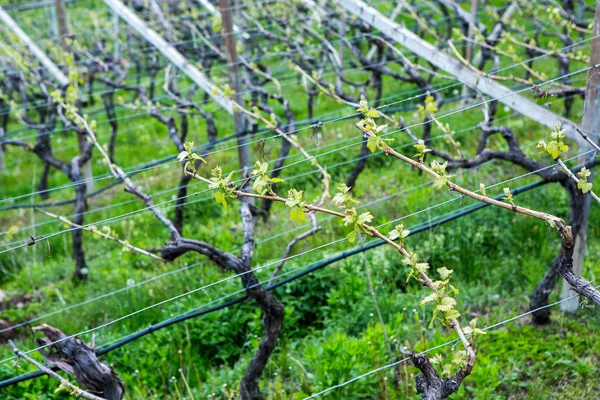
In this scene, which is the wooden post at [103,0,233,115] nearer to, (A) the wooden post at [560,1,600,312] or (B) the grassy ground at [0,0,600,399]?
(B) the grassy ground at [0,0,600,399]

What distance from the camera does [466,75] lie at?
16.1 ft

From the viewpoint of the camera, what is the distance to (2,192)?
25.3 feet

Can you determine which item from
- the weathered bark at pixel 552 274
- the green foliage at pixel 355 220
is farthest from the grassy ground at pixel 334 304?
the green foliage at pixel 355 220

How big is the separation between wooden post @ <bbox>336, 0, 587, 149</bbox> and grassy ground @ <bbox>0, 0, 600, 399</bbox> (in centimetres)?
41

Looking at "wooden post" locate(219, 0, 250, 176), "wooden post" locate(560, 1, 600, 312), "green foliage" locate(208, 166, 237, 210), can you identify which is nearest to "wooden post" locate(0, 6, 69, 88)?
"wooden post" locate(219, 0, 250, 176)

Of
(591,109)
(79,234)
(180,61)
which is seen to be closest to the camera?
(591,109)

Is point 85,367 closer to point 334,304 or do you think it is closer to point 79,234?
point 334,304

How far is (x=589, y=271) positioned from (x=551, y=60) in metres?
5.85

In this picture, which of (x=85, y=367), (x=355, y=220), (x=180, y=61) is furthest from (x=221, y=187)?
(x=180, y=61)

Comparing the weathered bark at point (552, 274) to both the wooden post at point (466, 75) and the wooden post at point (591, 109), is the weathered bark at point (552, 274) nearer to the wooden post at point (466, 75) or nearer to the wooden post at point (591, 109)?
the wooden post at point (591, 109)

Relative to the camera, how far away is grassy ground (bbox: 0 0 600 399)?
3.52 m

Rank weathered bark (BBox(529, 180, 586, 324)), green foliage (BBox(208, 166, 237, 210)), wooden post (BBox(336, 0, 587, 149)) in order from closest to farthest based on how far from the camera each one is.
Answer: green foliage (BBox(208, 166, 237, 210))
weathered bark (BBox(529, 180, 586, 324))
wooden post (BBox(336, 0, 587, 149))

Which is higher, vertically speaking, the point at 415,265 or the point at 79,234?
the point at 415,265

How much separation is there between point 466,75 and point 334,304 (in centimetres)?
192
